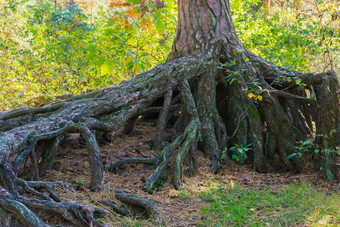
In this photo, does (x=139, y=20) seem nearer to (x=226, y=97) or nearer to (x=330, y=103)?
(x=226, y=97)

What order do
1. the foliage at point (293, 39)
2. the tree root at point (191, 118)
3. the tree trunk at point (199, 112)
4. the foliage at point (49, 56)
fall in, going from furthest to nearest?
the foliage at point (49, 56) < the foliage at point (293, 39) < the tree trunk at point (199, 112) < the tree root at point (191, 118)

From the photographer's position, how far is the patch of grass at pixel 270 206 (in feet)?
12.0

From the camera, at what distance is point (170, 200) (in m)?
4.23

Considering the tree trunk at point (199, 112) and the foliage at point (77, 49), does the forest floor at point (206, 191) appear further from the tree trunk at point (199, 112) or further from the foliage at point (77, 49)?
the foliage at point (77, 49)

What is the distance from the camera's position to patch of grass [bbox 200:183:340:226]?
12.0ft

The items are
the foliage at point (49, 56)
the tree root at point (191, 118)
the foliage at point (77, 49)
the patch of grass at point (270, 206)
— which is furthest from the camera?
the foliage at point (49, 56)

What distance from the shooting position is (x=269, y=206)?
4105 mm

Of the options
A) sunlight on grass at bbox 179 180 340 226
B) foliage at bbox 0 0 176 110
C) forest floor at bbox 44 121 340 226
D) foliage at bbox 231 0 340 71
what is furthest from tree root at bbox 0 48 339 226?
foliage at bbox 0 0 176 110

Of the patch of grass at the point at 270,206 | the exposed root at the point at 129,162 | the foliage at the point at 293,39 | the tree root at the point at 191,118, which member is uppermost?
the foliage at the point at 293,39

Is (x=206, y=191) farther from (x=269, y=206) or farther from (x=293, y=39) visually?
(x=293, y=39)

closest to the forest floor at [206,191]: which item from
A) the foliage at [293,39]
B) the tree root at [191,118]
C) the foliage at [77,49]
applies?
the tree root at [191,118]

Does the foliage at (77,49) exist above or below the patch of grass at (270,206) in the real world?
above

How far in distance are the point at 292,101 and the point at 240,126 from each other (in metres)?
1.27

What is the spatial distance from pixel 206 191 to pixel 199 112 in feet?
6.21
